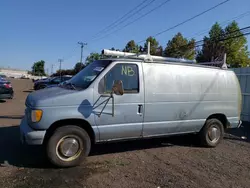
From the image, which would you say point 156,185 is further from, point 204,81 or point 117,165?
point 204,81

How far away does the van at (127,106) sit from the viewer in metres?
4.79

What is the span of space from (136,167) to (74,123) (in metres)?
1.49

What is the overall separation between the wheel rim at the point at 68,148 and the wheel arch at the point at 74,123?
0.81 feet

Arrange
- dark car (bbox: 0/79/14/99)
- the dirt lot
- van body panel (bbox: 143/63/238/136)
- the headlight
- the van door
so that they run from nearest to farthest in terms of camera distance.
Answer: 1. the dirt lot
2. the headlight
3. the van door
4. van body panel (bbox: 143/63/238/136)
5. dark car (bbox: 0/79/14/99)

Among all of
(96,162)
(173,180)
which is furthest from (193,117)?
(96,162)

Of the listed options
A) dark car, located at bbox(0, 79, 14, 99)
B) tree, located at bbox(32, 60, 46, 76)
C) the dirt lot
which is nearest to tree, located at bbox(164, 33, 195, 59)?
dark car, located at bbox(0, 79, 14, 99)

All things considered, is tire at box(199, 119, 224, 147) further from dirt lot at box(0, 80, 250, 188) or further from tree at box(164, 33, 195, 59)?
tree at box(164, 33, 195, 59)

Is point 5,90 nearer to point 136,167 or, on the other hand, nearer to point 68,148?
point 68,148

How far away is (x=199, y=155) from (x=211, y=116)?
3.95 feet

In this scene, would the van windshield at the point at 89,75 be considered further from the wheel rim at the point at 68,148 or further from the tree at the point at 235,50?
the tree at the point at 235,50

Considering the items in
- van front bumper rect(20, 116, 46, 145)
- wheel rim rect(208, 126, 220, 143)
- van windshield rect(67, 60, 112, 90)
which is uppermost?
van windshield rect(67, 60, 112, 90)

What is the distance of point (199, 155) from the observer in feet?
19.9

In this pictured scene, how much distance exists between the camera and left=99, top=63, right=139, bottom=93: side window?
5176 mm

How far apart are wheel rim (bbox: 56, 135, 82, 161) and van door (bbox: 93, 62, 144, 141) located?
20.2 inches
